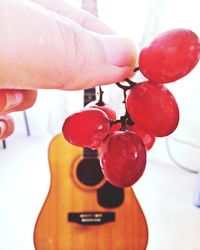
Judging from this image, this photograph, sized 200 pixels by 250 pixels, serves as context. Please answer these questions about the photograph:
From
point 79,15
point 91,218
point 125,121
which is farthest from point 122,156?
point 91,218

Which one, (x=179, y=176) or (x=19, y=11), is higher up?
(x=19, y=11)

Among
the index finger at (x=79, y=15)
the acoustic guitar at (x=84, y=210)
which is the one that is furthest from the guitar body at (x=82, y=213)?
the index finger at (x=79, y=15)

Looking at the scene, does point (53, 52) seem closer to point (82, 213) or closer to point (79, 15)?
point (79, 15)

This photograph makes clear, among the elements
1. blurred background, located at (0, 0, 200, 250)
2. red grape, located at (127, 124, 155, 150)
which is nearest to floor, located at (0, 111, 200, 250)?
blurred background, located at (0, 0, 200, 250)

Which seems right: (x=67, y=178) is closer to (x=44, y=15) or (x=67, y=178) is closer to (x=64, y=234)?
(x=64, y=234)

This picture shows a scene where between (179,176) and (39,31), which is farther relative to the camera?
(179,176)

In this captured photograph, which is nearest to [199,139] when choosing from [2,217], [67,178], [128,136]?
[67,178]
